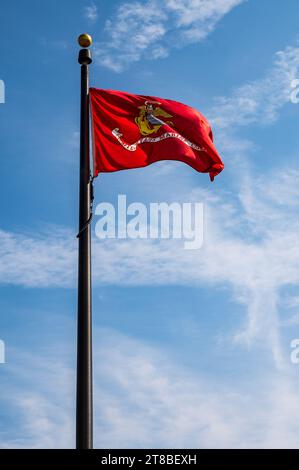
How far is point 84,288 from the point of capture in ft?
43.8

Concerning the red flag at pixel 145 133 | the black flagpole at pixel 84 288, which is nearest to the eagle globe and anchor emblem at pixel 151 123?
the red flag at pixel 145 133

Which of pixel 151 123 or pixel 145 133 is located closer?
pixel 145 133

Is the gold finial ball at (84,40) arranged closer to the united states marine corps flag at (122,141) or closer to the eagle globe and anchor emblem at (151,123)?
the united states marine corps flag at (122,141)

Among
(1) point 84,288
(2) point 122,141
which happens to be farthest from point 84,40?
(1) point 84,288

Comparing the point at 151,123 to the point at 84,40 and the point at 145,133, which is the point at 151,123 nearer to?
the point at 145,133

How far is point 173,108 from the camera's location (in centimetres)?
1683

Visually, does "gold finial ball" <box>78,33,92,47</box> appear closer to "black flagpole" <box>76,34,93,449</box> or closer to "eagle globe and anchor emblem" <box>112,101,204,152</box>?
"black flagpole" <box>76,34,93,449</box>

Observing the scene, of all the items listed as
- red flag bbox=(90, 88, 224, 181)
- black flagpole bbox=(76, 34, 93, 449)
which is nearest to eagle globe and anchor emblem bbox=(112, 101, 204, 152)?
red flag bbox=(90, 88, 224, 181)

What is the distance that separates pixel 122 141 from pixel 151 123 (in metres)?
0.97

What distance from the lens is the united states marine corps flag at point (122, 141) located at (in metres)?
13.4

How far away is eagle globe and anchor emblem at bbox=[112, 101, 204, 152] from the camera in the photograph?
52.6 feet

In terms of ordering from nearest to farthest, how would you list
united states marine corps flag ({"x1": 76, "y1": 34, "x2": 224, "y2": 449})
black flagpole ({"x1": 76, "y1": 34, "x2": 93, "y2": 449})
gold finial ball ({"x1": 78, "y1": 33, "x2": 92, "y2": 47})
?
black flagpole ({"x1": 76, "y1": 34, "x2": 93, "y2": 449})
united states marine corps flag ({"x1": 76, "y1": 34, "x2": 224, "y2": 449})
gold finial ball ({"x1": 78, "y1": 33, "x2": 92, "y2": 47})
